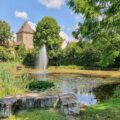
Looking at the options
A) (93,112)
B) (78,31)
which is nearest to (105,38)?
(78,31)

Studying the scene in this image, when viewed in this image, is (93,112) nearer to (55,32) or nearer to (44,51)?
(44,51)

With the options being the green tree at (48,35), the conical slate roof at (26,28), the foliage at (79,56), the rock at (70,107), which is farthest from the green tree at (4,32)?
the rock at (70,107)

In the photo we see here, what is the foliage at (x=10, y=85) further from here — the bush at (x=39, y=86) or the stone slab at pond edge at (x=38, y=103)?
the stone slab at pond edge at (x=38, y=103)

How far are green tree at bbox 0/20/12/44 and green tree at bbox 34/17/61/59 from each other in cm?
758

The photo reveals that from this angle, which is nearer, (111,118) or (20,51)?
(111,118)

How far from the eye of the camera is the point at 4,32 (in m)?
54.5

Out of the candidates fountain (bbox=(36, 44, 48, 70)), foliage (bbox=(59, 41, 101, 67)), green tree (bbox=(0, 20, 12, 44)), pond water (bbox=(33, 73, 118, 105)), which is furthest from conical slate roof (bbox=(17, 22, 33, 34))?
pond water (bbox=(33, 73, 118, 105))

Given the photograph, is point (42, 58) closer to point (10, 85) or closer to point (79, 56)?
point (79, 56)

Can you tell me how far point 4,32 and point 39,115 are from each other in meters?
47.7

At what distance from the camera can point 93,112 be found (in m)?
8.79

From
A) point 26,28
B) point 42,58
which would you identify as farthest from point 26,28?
point 42,58

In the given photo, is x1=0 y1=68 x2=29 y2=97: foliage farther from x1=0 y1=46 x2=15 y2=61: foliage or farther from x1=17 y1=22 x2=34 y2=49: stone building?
x1=17 y1=22 x2=34 y2=49: stone building

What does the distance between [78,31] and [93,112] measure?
6.42 metres

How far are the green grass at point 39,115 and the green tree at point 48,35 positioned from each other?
36.9m
